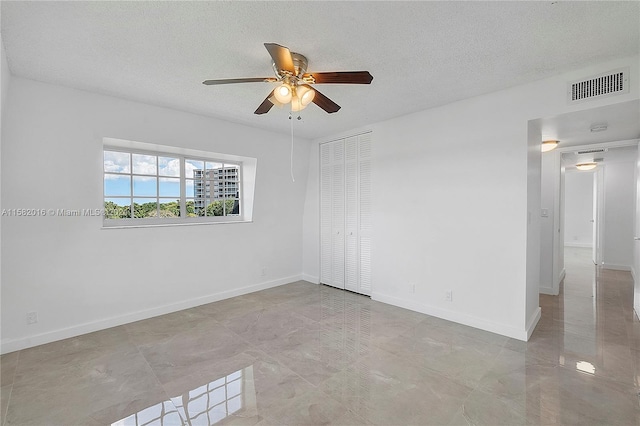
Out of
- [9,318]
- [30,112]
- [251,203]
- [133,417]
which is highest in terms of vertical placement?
[30,112]

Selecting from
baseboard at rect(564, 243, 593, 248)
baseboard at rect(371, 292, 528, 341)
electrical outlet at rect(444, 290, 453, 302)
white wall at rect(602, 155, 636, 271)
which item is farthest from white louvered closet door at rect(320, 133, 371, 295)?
baseboard at rect(564, 243, 593, 248)

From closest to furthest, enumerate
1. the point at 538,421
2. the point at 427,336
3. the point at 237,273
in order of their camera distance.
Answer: the point at 538,421
the point at 427,336
the point at 237,273

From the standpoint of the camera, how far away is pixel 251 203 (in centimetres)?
459

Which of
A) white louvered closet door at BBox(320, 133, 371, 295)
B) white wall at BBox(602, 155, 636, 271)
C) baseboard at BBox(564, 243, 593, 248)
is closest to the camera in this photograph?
white louvered closet door at BBox(320, 133, 371, 295)

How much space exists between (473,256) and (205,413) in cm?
293

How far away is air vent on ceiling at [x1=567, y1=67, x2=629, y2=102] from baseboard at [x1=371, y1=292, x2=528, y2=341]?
87.7 inches

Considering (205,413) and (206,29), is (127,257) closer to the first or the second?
(205,413)

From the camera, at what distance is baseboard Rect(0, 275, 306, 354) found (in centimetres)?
274

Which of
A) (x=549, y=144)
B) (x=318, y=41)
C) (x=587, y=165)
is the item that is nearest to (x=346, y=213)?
(x=318, y=41)

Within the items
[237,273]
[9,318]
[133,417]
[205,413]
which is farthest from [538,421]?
[9,318]

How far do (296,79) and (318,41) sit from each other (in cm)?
30

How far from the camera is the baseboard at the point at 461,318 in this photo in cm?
295

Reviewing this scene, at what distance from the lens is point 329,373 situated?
7.77 ft

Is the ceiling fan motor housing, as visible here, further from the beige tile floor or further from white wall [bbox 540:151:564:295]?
white wall [bbox 540:151:564:295]
